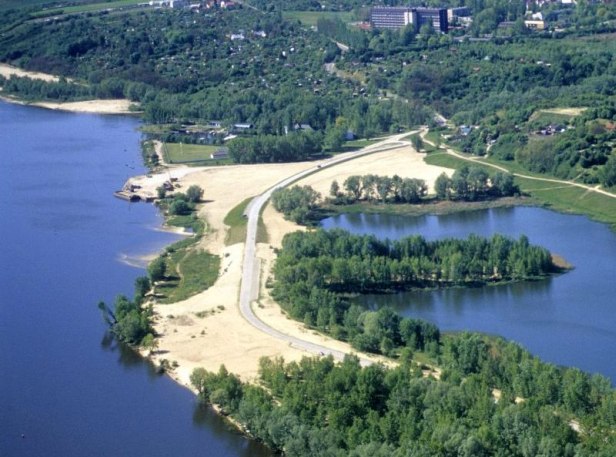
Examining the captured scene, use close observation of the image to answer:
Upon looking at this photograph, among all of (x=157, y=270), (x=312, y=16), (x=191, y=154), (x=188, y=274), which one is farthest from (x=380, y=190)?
(x=312, y=16)

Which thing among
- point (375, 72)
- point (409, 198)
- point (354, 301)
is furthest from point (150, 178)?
point (375, 72)

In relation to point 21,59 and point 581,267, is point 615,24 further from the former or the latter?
point 581,267

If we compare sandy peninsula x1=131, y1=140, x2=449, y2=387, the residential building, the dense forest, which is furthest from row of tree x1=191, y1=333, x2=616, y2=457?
the residential building

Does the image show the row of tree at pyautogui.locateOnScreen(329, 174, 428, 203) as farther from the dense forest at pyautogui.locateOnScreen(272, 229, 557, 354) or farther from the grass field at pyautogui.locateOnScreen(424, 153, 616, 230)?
the dense forest at pyautogui.locateOnScreen(272, 229, 557, 354)

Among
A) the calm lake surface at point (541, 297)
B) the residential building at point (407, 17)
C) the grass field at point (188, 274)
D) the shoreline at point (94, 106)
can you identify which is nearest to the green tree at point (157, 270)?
the grass field at point (188, 274)

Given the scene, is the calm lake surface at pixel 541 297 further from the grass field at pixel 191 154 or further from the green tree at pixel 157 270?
the grass field at pixel 191 154
